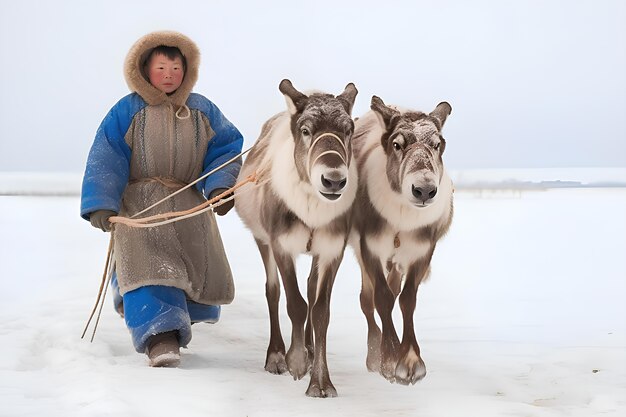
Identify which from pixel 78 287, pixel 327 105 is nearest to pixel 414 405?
pixel 327 105

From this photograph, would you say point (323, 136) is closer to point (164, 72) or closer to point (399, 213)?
point (399, 213)

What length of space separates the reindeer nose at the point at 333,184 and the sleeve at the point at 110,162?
1622 millimetres

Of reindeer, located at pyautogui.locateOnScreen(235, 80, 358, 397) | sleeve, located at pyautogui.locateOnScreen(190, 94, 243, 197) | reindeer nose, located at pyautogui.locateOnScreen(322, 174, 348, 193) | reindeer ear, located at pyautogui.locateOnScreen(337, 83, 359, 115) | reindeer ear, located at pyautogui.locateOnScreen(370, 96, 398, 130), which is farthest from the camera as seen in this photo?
sleeve, located at pyautogui.locateOnScreen(190, 94, 243, 197)

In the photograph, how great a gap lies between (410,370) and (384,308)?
395 mm

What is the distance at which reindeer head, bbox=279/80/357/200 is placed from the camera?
4219 mm

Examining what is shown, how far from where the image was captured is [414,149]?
451 centimetres

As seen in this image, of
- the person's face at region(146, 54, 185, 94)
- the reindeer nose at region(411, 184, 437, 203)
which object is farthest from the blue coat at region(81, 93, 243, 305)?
the reindeer nose at region(411, 184, 437, 203)

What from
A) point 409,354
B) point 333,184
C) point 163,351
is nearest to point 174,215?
point 163,351

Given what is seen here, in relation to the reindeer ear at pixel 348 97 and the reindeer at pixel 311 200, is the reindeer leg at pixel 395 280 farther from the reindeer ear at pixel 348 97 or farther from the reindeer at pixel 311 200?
the reindeer ear at pixel 348 97

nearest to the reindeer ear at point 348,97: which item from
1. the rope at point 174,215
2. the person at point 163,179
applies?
the rope at point 174,215

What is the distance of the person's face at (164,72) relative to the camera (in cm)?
535

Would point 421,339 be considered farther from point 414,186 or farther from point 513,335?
point 414,186

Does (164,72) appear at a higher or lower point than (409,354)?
higher

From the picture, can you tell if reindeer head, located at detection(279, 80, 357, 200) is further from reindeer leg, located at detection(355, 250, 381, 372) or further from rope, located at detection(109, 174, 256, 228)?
reindeer leg, located at detection(355, 250, 381, 372)
